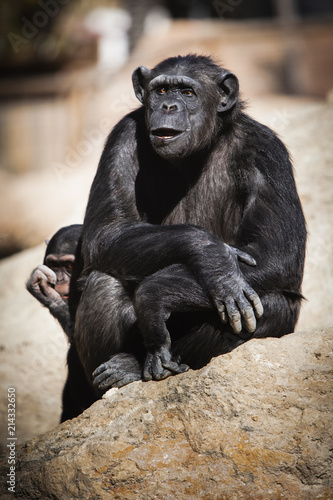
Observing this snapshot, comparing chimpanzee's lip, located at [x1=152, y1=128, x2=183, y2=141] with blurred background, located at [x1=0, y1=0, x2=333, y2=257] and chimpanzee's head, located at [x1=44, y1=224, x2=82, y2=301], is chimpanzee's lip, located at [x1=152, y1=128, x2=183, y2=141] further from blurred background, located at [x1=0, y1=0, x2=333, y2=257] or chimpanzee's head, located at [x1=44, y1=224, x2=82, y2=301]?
blurred background, located at [x1=0, y1=0, x2=333, y2=257]

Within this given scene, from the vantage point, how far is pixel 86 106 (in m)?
15.3

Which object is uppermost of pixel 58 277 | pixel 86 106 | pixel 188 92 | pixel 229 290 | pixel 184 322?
pixel 188 92

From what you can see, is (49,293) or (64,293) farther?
(64,293)

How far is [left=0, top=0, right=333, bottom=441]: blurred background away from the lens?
7.47 m

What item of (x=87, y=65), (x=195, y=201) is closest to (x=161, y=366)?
(x=195, y=201)

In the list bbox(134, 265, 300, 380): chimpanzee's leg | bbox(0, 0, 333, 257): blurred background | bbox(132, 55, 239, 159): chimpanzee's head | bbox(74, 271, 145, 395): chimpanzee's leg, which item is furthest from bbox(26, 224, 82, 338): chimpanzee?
bbox(0, 0, 333, 257): blurred background

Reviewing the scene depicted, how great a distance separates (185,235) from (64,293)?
2041mm

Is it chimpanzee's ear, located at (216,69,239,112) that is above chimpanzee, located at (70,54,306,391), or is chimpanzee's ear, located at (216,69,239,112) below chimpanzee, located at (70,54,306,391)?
above

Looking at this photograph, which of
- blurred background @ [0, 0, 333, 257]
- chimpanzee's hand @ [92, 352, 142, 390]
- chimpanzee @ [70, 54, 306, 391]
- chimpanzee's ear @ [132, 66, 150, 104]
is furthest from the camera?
blurred background @ [0, 0, 333, 257]

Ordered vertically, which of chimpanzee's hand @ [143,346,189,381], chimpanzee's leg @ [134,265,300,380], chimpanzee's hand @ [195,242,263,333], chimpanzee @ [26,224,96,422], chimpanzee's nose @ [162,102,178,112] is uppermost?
chimpanzee's nose @ [162,102,178,112]

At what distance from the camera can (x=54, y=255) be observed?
18.3ft

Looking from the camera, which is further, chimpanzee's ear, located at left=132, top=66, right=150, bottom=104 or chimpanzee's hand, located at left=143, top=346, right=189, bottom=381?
Result: chimpanzee's ear, located at left=132, top=66, right=150, bottom=104

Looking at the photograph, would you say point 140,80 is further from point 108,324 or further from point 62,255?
point 108,324

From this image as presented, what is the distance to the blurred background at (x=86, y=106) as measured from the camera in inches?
294
